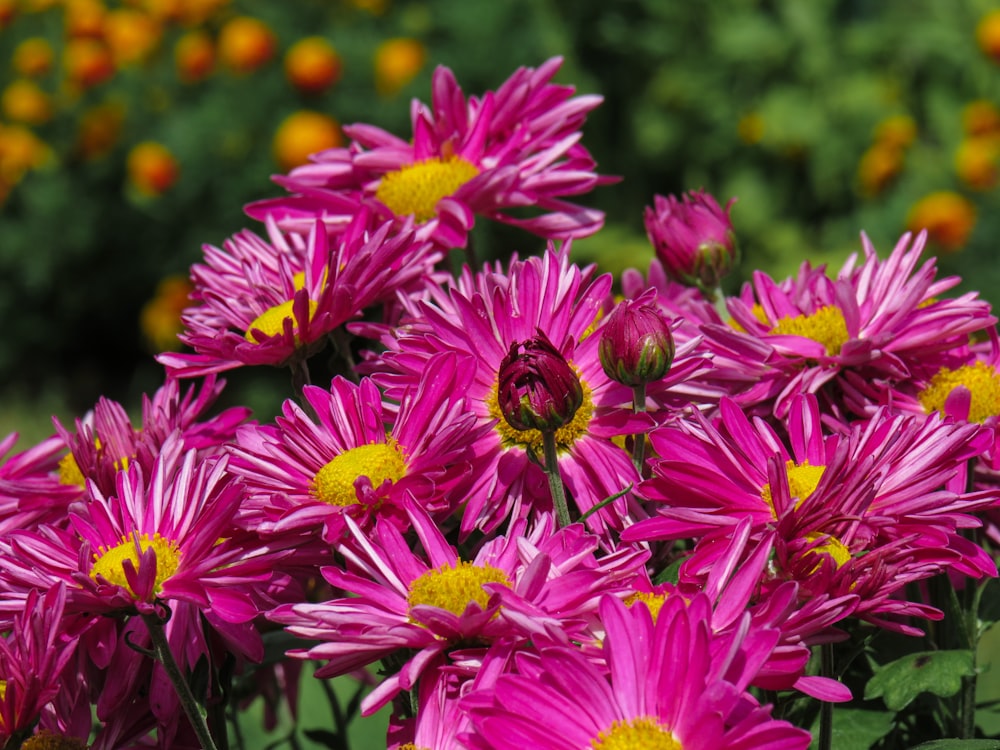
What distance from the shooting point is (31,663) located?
2.14ft

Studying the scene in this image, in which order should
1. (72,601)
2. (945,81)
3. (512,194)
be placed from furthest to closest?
(945,81), (512,194), (72,601)

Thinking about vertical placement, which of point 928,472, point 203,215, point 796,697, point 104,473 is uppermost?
point 203,215

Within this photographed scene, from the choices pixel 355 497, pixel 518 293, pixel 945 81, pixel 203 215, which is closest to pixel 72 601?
pixel 355 497

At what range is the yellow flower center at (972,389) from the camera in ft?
2.76

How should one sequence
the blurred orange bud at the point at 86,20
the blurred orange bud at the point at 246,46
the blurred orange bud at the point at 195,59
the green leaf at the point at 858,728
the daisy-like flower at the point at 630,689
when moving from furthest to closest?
the blurred orange bud at the point at 86,20, the blurred orange bud at the point at 195,59, the blurred orange bud at the point at 246,46, the green leaf at the point at 858,728, the daisy-like flower at the point at 630,689

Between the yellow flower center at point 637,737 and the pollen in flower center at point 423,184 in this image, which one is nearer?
Answer: the yellow flower center at point 637,737

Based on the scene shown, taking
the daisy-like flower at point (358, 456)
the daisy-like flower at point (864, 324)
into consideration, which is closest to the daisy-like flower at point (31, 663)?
the daisy-like flower at point (358, 456)

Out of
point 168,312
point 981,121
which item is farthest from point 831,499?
point 168,312

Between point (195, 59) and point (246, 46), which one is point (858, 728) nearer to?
point (246, 46)

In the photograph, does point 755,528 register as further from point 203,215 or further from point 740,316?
point 203,215

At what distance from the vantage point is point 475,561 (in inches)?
27.0

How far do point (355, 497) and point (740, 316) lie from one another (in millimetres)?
315

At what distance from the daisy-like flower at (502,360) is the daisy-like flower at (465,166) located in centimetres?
20

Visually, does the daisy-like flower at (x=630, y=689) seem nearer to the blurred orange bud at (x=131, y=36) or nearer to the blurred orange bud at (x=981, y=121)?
the blurred orange bud at (x=981, y=121)
